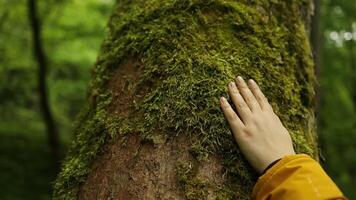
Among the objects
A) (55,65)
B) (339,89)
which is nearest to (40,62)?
(55,65)

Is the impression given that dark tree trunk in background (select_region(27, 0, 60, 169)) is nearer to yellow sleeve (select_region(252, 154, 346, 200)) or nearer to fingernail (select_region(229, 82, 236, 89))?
fingernail (select_region(229, 82, 236, 89))

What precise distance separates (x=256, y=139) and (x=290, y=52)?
2.56 feet

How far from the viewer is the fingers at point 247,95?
197cm

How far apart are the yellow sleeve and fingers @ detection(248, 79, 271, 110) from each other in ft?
0.93

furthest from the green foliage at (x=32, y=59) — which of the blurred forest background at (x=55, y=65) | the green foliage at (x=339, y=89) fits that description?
the green foliage at (x=339, y=89)

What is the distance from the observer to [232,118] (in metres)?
1.91

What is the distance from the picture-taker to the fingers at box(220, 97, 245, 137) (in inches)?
74.5

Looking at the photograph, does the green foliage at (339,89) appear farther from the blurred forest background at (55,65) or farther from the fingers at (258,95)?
the fingers at (258,95)

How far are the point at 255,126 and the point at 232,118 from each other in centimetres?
10

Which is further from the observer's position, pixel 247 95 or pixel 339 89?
pixel 339 89

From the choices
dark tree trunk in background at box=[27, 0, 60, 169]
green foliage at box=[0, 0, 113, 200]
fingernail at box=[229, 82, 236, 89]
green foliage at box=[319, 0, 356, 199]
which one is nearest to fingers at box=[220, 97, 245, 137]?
fingernail at box=[229, 82, 236, 89]

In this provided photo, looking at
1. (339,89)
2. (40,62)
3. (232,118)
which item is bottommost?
(339,89)

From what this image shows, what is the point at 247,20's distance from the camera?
7.68 ft

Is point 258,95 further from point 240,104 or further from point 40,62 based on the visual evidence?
point 40,62
